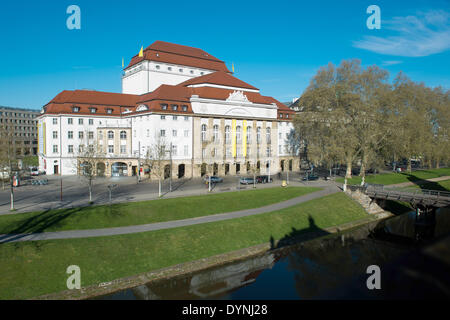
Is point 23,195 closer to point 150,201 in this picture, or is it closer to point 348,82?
point 150,201

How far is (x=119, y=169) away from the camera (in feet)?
210

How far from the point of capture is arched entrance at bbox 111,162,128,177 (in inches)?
2475

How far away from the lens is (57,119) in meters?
63.7

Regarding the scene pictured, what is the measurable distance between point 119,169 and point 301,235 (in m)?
41.3

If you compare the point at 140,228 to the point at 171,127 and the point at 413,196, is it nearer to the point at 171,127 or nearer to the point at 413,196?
the point at 171,127

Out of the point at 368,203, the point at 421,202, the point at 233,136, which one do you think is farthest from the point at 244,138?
the point at 421,202

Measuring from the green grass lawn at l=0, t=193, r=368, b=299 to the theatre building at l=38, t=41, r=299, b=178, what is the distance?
27.5 metres

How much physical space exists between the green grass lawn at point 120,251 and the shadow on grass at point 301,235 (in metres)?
0.29

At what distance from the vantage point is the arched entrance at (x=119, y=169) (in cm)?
6288

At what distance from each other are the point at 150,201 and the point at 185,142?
25.4m

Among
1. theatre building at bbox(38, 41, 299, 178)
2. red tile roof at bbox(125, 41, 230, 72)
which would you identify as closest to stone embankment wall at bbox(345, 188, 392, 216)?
theatre building at bbox(38, 41, 299, 178)

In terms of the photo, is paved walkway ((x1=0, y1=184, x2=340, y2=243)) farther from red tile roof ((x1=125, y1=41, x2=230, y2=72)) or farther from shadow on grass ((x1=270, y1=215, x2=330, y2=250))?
red tile roof ((x1=125, y1=41, x2=230, y2=72))
